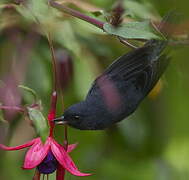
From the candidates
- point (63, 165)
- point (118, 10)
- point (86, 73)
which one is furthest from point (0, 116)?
point (86, 73)

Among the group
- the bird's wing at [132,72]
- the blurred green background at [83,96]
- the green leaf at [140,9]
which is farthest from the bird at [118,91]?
the green leaf at [140,9]

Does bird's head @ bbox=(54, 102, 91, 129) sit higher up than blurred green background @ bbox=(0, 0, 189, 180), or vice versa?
bird's head @ bbox=(54, 102, 91, 129)

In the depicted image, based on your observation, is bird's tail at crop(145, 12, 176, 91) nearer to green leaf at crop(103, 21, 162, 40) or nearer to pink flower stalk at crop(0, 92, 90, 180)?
green leaf at crop(103, 21, 162, 40)

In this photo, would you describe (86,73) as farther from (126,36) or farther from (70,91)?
(126,36)

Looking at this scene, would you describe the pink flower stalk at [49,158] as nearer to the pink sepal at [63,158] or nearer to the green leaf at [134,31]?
the pink sepal at [63,158]

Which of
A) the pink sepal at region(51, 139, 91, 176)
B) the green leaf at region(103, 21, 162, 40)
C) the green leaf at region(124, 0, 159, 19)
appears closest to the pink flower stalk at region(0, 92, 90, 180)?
the pink sepal at region(51, 139, 91, 176)

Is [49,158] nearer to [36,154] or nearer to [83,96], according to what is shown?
[36,154]
